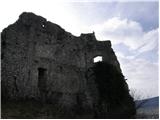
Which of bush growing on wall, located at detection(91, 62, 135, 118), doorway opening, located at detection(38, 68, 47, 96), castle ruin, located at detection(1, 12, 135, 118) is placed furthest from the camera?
bush growing on wall, located at detection(91, 62, 135, 118)

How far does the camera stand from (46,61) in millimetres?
17531

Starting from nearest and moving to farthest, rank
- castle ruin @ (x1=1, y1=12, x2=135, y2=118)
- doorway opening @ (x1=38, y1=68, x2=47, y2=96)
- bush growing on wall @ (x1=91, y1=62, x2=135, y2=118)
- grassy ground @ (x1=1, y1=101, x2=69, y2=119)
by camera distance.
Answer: grassy ground @ (x1=1, y1=101, x2=69, y2=119) < castle ruin @ (x1=1, y1=12, x2=135, y2=118) < doorway opening @ (x1=38, y1=68, x2=47, y2=96) < bush growing on wall @ (x1=91, y1=62, x2=135, y2=118)

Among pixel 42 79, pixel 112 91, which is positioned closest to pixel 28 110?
pixel 42 79

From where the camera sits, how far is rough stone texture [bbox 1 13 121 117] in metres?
15.5

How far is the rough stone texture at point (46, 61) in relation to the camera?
15539mm

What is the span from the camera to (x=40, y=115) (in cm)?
1380

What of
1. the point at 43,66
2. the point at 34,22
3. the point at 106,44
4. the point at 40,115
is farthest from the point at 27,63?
the point at 106,44

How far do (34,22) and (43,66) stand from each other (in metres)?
2.61

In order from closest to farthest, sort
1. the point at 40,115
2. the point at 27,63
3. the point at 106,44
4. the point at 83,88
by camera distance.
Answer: the point at 40,115, the point at 27,63, the point at 83,88, the point at 106,44

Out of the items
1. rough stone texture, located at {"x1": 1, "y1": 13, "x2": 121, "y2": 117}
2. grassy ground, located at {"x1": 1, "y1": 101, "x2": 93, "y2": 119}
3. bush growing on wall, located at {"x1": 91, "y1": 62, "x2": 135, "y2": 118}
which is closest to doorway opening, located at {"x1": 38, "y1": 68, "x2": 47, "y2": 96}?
rough stone texture, located at {"x1": 1, "y1": 13, "x2": 121, "y2": 117}

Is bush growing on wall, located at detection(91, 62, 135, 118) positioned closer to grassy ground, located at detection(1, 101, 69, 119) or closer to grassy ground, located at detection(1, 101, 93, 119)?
grassy ground, located at detection(1, 101, 93, 119)

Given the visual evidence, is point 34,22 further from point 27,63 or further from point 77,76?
point 77,76

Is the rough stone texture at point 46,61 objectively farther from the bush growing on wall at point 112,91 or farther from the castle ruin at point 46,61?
the bush growing on wall at point 112,91

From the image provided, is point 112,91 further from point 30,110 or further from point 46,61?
point 30,110
